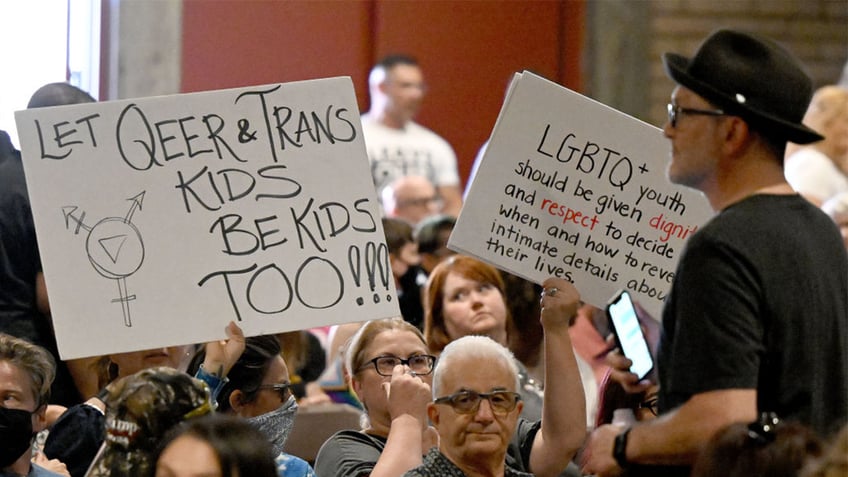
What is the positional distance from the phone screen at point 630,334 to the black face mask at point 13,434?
1.44 metres

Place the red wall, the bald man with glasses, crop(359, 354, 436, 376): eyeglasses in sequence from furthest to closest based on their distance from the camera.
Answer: the red wall < crop(359, 354, 436, 376): eyeglasses < the bald man with glasses

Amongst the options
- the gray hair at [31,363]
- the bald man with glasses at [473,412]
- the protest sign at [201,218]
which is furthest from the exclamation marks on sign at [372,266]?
the gray hair at [31,363]

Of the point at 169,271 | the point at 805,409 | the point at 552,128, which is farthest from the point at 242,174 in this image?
the point at 805,409

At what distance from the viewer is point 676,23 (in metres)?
10.3

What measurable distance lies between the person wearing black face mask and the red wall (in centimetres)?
541

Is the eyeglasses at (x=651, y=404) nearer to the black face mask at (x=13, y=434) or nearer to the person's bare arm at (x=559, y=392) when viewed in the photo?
the person's bare arm at (x=559, y=392)

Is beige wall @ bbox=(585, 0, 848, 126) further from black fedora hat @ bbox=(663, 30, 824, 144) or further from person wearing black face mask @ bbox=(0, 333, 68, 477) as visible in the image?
black fedora hat @ bbox=(663, 30, 824, 144)

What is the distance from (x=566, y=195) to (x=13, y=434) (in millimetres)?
1555

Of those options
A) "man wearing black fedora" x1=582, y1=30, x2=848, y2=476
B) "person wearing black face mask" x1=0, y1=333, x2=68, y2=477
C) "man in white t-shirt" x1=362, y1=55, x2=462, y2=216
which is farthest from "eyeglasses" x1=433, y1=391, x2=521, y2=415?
"man in white t-shirt" x1=362, y1=55, x2=462, y2=216

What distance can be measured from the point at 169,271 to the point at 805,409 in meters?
1.79

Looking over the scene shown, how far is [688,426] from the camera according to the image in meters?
2.94

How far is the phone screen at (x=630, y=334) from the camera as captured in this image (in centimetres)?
346

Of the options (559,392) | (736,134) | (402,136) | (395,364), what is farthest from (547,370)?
(402,136)

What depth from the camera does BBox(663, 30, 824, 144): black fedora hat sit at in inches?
122
